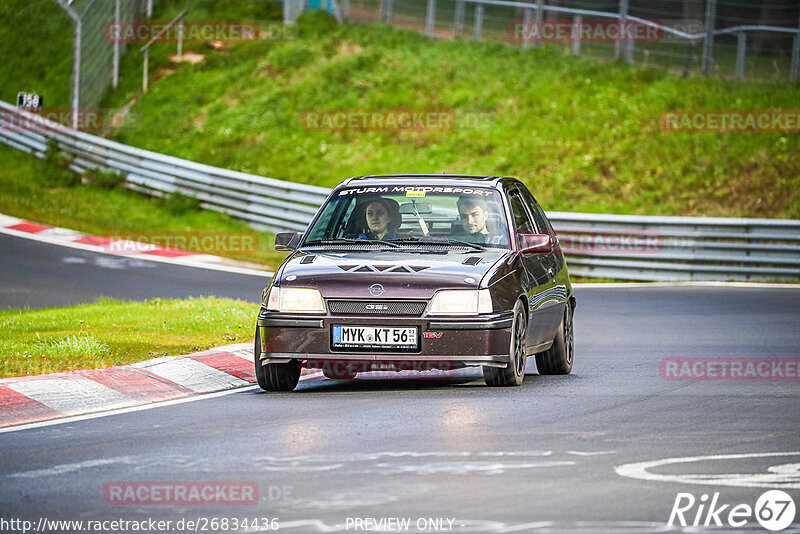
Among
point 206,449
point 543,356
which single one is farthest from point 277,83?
point 206,449

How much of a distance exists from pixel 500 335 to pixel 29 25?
37.2 meters

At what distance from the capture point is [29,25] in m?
44.7

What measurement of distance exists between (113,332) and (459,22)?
26976mm

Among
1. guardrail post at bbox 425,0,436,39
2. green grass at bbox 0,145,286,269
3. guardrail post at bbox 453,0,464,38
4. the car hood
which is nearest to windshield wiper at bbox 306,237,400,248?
the car hood

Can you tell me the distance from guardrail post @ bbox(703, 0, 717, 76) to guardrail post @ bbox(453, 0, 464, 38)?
26.4 feet

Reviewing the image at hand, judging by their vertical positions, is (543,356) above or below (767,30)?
below

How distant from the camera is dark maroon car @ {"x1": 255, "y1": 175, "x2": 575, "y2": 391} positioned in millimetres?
10344

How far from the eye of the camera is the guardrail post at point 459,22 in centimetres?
3916

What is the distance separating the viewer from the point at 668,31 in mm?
32938

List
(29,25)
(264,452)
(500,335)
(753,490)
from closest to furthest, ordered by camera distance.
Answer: (753,490) → (264,452) → (500,335) → (29,25)

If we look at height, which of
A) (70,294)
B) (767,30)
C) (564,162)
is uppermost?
(767,30)

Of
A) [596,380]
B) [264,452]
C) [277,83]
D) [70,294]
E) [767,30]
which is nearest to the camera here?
[264,452]

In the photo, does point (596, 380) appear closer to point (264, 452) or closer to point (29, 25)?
point (264, 452)

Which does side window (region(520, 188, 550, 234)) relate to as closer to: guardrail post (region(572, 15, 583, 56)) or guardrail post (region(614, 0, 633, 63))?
guardrail post (region(614, 0, 633, 63))
